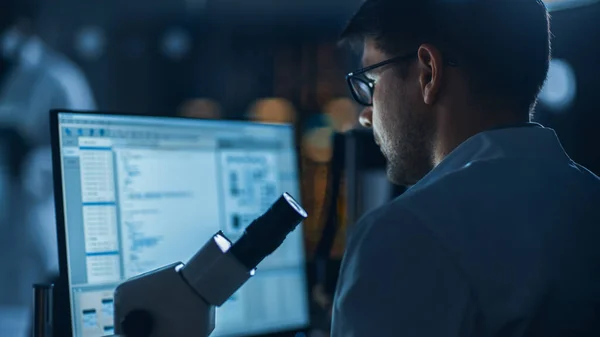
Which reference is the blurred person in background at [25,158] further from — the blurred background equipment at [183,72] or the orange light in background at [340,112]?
the orange light in background at [340,112]

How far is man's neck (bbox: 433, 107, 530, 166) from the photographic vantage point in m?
0.94

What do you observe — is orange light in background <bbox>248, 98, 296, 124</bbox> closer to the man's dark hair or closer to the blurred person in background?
the blurred person in background

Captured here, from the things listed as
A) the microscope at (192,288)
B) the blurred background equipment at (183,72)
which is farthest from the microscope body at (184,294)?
the blurred background equipment at (183,72)

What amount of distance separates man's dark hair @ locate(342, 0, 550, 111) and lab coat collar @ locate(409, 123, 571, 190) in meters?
0.08

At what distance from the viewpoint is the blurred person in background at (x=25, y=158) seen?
142 inches

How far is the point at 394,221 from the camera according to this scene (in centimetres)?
73

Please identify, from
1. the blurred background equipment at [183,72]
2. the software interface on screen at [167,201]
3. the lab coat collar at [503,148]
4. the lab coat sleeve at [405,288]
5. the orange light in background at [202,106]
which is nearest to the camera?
the lab coat sleeve at [405,288]

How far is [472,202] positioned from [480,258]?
62 millimetres

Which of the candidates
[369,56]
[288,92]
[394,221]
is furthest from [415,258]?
[288,92]

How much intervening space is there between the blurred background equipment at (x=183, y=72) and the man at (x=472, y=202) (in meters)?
1.73

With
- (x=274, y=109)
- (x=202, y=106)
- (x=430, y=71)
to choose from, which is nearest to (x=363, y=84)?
(x=430, y=71)

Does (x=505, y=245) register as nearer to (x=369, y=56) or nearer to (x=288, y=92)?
(x=369, y=56)

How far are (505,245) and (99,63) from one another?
4.39 m

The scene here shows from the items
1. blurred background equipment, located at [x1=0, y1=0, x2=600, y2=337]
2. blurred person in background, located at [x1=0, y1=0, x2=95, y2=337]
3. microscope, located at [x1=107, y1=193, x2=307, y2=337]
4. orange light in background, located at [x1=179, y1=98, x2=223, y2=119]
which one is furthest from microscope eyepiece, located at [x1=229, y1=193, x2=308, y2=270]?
orange light in background, located at [x1=179, y1=98, x2=223, y2=119]
